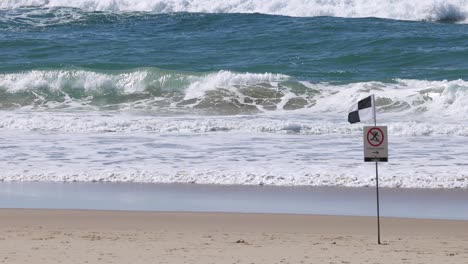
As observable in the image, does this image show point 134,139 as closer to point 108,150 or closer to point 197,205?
point 108,150

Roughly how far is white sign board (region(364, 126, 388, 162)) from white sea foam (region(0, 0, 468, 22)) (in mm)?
21361

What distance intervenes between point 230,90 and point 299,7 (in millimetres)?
9794

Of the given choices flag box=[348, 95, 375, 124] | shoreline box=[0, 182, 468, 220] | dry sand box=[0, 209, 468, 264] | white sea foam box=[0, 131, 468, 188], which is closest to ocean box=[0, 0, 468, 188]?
white sea foam box=[0, 131, 468, 188]

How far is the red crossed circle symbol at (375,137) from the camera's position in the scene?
786 cm

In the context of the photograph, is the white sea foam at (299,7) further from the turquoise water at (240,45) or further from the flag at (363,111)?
the flag at (363,111)

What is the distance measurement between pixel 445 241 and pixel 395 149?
18.1 feet

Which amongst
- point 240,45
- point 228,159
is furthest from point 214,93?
point 228,159

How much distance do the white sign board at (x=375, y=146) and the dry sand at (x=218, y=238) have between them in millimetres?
694

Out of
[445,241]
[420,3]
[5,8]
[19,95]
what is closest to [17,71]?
[19,95]

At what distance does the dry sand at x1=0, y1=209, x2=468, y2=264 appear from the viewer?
723cm

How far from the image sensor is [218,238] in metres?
8.20

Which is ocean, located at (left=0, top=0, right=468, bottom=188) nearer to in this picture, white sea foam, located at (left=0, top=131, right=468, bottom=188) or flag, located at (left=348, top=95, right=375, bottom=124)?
white sea foam, located at (left=0, top=131, right=468, bottom=188)

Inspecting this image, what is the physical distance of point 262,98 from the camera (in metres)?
20.2

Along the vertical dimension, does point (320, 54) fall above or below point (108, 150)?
above
